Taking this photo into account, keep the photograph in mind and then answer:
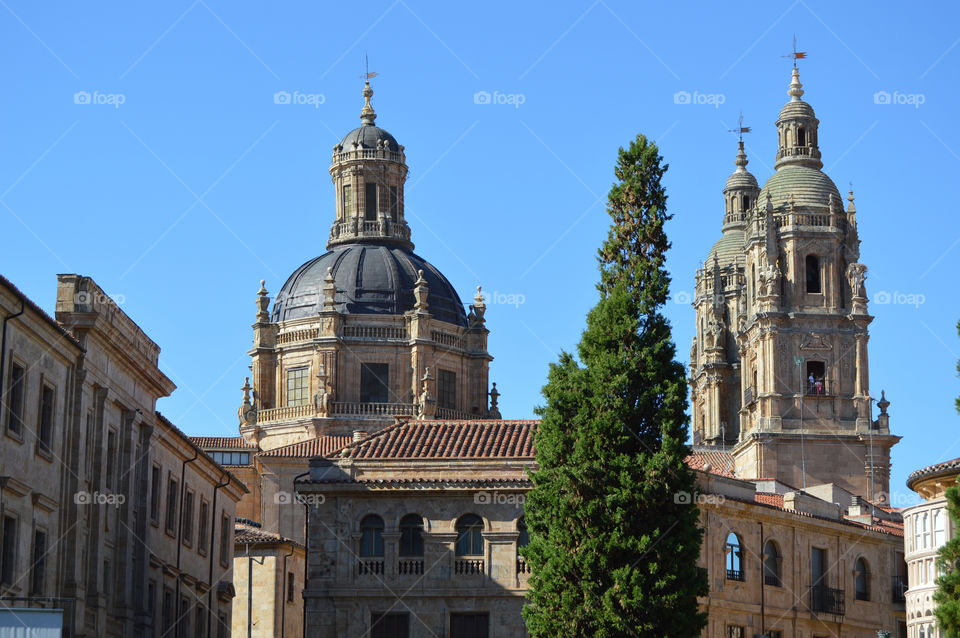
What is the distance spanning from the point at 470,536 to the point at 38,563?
55.5 ft

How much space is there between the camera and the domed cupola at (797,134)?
337 feet

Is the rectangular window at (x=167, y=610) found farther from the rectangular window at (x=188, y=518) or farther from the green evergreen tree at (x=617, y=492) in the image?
the green evergreen tree at (x=617, y=492)

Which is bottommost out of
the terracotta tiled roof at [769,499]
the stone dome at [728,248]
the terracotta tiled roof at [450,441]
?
the terracotta tiled roof at [769,499]

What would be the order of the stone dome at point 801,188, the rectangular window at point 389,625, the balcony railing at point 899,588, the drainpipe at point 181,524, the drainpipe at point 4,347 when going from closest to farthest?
the drainpipe at point 4,347 < the rectangular window at point 389,625 < the drainpipe at point 181,524 < the balcony railing at point 899,588 < the stone dome at point 801,188

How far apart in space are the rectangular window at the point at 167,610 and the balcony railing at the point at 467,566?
30.6 ft

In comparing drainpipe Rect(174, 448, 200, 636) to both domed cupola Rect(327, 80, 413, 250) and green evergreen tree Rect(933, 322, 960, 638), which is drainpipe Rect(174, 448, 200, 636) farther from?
domed cupola Rect(327, 80, 413, 250)

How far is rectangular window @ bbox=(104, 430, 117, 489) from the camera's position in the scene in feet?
154

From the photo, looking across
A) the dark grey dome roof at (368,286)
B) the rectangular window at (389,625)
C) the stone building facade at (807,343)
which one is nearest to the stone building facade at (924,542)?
the rectangular window at (389,625)

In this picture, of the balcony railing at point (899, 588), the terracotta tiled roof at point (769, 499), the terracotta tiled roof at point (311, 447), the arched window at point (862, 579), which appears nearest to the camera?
the terracotta tiled roof at point (769, 499)

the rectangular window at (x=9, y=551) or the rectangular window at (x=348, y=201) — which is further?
the rectangular window at (x=348, y=201)

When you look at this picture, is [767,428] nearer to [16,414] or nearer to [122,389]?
[122,389]

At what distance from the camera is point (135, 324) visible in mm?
48812

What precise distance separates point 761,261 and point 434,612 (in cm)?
4920

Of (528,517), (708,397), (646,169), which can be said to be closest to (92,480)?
(528,517)
